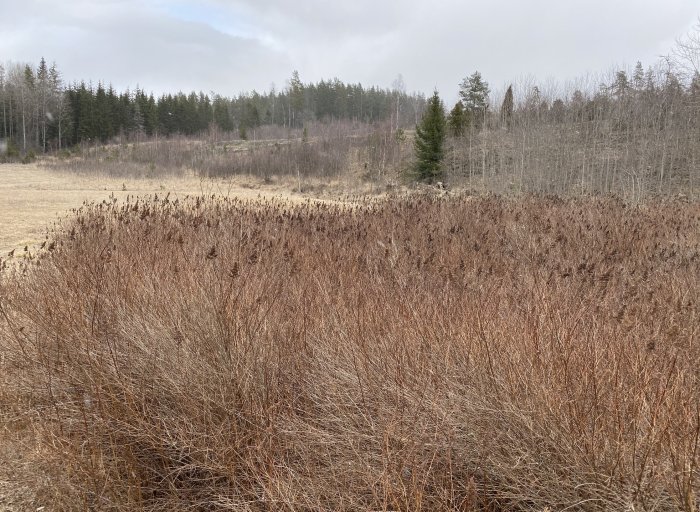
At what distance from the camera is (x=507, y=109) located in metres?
33.6

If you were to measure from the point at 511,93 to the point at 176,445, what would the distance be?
36957 millimetres

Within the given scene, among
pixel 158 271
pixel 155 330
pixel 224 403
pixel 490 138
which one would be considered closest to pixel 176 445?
pixel 224 403

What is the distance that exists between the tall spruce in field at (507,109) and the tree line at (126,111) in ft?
71.2

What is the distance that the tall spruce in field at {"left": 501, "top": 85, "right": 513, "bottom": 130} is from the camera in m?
32.0

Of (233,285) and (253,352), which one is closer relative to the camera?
(253,352)

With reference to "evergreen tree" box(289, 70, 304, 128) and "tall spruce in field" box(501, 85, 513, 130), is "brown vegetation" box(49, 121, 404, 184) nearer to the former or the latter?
"tall spruce in field" box(501, 85, 513, 130)

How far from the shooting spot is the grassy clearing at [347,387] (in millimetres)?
1743

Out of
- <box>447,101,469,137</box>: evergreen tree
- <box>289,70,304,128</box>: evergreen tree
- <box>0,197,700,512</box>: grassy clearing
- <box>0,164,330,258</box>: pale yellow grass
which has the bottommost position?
<box>0,197,700,512</box>: grassy clearing

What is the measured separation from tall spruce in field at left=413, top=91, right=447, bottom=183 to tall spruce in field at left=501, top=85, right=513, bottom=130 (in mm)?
4543

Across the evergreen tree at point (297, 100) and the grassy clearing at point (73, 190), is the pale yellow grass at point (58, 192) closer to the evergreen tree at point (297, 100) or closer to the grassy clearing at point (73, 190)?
the grassy clearing at point (73, 190)

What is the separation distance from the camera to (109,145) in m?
58.7

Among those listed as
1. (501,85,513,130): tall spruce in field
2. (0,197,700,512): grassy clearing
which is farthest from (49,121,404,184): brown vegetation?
(0,197,700,512): grassy clearing

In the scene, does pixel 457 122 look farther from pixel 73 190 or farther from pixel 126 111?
pixel 126 111

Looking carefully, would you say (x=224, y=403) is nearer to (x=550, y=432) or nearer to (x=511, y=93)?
(x=550, y=432)
